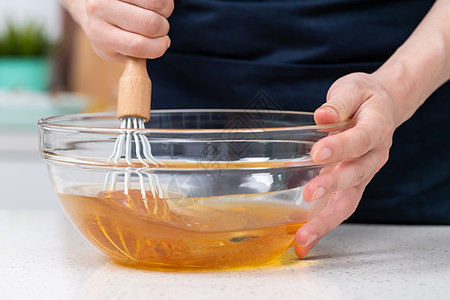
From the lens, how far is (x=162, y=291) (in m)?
0.52

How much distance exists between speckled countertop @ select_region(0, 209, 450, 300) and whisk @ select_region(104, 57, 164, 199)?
0.09 meters

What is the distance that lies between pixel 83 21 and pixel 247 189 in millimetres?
392

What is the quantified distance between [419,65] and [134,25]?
36cm

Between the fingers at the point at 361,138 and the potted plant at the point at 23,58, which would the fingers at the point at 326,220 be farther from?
the potted plant at the point at 23,58

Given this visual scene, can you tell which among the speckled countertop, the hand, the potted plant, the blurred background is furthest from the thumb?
the potted plant

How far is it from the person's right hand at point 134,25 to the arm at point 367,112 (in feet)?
0.63

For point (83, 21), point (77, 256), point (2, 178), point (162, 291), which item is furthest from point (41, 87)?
point (162, 291)

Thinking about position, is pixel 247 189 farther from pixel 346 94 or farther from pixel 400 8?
pixel 400 8

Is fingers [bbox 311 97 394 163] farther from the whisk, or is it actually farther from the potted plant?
the potted plant

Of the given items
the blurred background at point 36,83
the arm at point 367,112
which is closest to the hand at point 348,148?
the arm at point 367,112

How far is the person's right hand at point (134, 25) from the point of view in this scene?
0.62 m

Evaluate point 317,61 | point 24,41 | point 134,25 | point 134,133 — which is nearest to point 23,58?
point 24,41

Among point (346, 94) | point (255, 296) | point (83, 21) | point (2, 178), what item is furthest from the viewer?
point (2, 178)

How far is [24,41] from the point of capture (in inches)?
96.9
